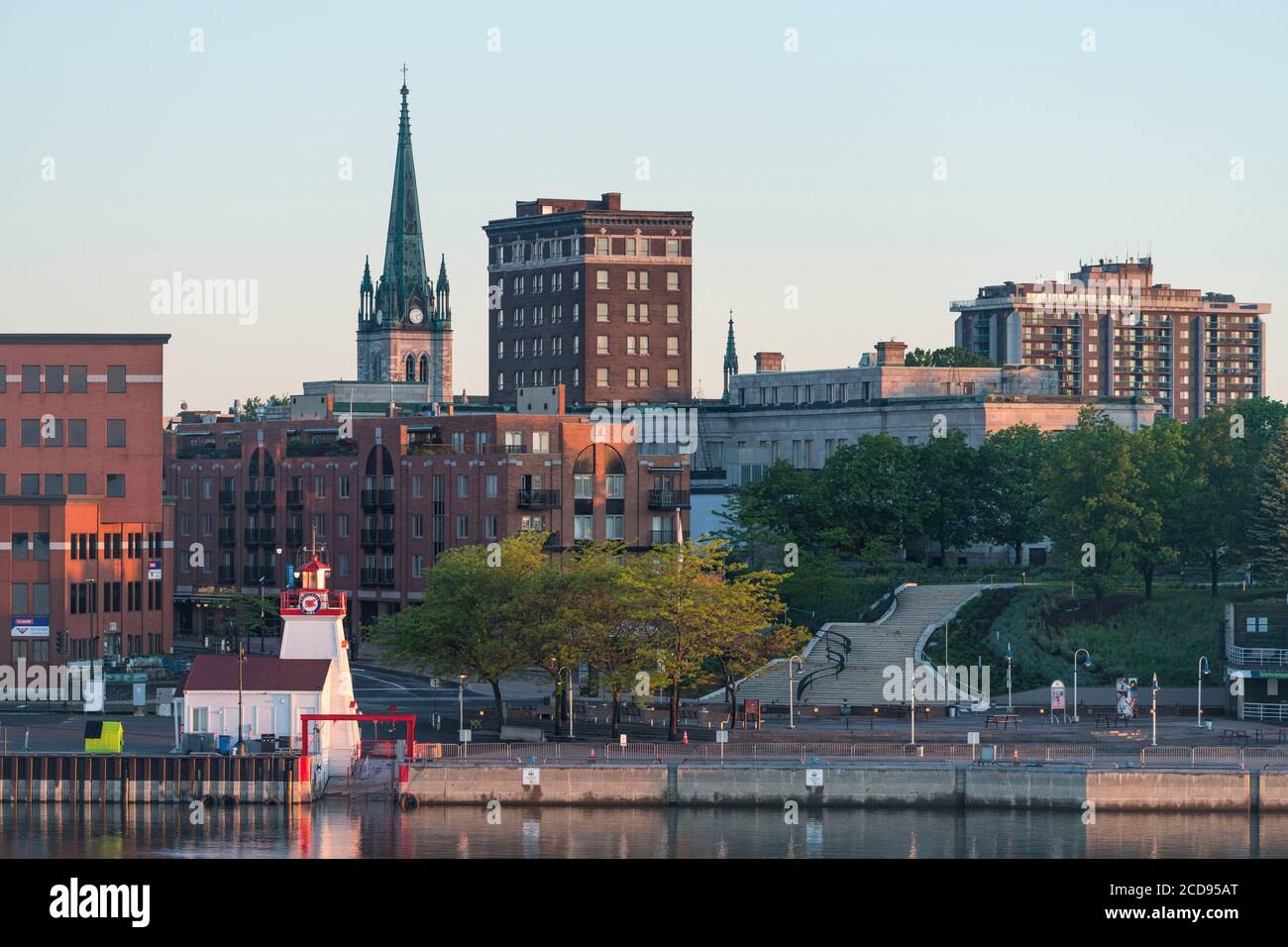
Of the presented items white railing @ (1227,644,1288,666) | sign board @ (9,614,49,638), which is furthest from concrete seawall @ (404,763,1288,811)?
sign board @ (9,614,49,638)

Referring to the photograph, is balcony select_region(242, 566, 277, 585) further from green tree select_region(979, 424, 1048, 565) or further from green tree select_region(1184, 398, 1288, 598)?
green tree select_region(1184, 398, 1288, 598)

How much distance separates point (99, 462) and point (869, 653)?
3704 centimetres

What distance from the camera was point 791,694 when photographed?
346 ft

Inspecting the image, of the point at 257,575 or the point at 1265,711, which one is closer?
the point at 1265,711

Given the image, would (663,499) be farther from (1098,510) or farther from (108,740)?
(108,740)

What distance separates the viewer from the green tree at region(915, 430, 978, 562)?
481 feet

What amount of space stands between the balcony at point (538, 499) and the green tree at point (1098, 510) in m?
26.0

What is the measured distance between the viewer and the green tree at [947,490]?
5768 inches

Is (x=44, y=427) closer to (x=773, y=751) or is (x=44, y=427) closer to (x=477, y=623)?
(x=477, y=623)

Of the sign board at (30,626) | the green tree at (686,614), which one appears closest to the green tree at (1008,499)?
the green tree at (686,614)

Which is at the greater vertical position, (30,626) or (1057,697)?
(30,626)

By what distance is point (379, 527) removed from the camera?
479 feet

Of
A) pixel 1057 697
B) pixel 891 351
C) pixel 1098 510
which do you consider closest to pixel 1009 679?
pixel 1057 697
